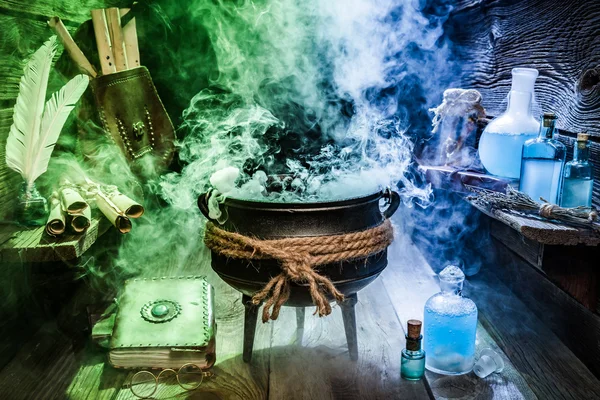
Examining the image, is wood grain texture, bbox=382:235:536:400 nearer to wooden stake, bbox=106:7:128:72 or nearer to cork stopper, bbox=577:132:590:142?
cork stopper, bbox=577:132:590:142

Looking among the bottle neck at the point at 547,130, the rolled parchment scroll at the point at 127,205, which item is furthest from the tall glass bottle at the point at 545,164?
the rolled parchment scroll at the point at 127,205

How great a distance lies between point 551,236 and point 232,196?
1.24 metres

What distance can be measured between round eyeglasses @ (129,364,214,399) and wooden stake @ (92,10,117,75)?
6.32 ft

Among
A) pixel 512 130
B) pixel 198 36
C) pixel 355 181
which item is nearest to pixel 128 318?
pixel 355 181

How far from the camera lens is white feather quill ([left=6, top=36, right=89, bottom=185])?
2918mm

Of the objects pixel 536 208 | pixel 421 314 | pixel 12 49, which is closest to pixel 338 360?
pixel 421 314

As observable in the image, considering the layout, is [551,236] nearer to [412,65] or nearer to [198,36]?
[412,65]

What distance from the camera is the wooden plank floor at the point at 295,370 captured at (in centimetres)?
263

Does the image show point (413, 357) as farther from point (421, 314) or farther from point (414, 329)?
→ point (421, 314)

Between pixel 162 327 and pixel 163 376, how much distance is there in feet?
0.68

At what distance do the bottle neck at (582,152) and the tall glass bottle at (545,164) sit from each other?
0.61 ft

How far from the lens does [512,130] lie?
310 centimetres

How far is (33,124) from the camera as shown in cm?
299

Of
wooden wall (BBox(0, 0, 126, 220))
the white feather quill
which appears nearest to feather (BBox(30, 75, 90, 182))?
the white feather quill
